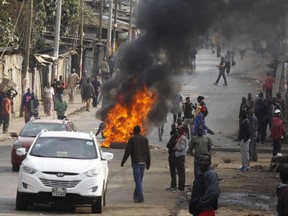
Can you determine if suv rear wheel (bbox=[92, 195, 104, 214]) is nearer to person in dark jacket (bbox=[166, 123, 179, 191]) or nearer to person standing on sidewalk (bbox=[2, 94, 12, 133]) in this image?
person in dark jacket (bbox=[166, 123, 179, 191])

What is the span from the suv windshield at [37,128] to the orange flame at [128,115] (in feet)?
16.8

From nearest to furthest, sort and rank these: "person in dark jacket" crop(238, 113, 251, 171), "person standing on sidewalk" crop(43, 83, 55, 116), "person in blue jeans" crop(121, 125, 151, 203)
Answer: "person in blue jeans" crop(121, 125, 151, 203), "person in dark jacket" crop(238, 113, 251, 171), "person standing on sidewalk" crop(43, 83, 55, 116)

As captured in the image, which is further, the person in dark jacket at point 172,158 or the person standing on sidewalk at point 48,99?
the person standing on sidewalk at point 48,99

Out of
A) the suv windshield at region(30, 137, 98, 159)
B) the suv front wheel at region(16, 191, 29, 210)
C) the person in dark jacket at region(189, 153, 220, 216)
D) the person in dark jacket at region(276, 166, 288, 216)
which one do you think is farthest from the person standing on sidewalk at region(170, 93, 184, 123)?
the person in dark jacket at region(276, 166, 288, 216)

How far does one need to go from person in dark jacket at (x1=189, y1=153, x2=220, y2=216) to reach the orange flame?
1754 centimetres

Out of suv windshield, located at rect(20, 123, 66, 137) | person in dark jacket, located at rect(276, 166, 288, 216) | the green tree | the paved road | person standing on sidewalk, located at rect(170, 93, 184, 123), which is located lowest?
the paved road

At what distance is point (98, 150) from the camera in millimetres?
17406

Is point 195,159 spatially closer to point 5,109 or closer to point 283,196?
point 283,196

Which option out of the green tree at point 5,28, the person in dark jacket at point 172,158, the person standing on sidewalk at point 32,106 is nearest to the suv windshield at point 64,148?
the person in dark jacket at point 172,158

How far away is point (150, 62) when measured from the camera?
29.3m

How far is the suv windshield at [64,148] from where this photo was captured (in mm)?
17094

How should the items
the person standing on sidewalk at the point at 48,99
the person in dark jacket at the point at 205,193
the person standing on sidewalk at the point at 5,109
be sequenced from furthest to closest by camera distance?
the person standing on sidewalk at the point at 48,99 → the person standing on sidewalk at the point at 5,109 → the person in dark jacket at the point at 205,193

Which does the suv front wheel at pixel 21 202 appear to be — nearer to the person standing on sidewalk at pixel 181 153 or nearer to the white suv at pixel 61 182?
the white suv at pixel 61 182

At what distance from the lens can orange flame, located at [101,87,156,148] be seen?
28.9m
